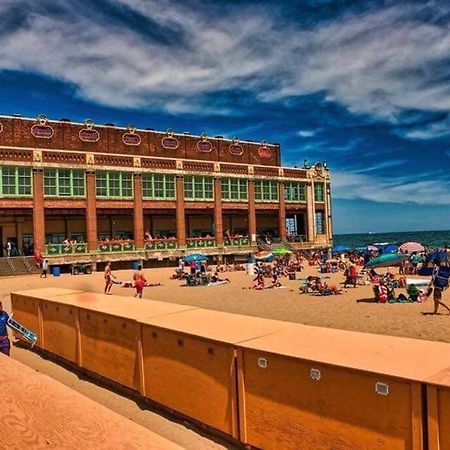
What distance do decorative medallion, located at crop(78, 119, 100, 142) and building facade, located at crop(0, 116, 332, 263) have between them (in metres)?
0.09

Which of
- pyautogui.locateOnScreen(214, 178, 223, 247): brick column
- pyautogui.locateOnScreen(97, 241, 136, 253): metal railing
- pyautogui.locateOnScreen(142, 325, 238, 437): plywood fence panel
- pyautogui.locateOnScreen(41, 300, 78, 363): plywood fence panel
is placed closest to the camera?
pyautogui.locateOnScreen(142, 325, 238, 437): plywood fence panel

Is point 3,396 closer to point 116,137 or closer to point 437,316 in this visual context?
point 437,316

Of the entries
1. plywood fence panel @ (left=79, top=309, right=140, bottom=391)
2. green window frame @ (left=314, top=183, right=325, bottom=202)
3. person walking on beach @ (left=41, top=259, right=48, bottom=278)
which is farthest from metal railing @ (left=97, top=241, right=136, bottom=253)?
plywood fence panel @ (left=79, top=309, right=140, bottom=391)

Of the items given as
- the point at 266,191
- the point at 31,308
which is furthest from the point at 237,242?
the point at 31,308

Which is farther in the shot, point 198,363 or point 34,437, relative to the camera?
point 198,363

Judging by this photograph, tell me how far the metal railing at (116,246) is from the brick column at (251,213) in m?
14.0

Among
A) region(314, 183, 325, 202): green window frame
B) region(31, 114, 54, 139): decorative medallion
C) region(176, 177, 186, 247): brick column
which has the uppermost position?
region(31, 114, 54, 139): decorative medallion

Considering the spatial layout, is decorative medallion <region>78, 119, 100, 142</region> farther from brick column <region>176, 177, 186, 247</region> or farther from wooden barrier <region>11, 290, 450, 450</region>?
wooden barrier <region>11, 290, 450, 450</region>

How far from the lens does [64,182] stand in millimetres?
39938

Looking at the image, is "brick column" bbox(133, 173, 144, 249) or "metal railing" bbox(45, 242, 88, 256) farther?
"brick column" bbox(133, 173, 144, 249)

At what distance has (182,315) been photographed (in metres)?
8.50

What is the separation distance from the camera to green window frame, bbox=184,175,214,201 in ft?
156

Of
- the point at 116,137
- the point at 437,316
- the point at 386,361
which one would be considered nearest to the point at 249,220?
the point at 116,137

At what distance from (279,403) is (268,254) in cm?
3622
